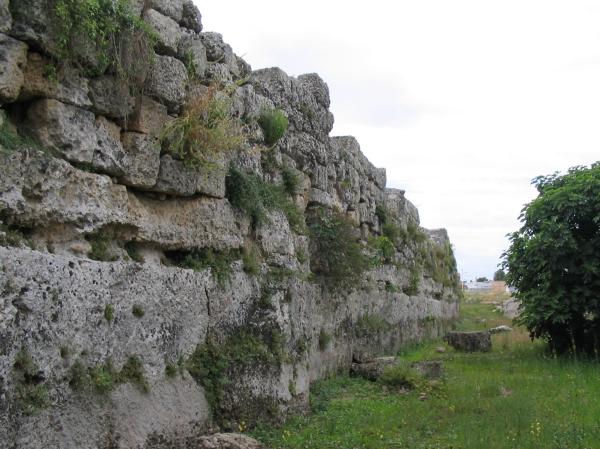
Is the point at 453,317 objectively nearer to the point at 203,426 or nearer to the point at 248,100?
the point at 248,100

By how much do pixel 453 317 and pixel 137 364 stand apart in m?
16.4

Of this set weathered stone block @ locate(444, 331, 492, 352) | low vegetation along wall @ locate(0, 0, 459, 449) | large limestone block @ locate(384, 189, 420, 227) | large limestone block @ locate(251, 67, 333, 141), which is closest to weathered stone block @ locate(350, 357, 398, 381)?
low vegetation along wall @ locate(0, 0, 459, 449)

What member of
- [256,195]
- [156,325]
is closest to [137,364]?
[156,325]

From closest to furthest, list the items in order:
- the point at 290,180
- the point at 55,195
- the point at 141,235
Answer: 1. the point at 55,195
2. the point at 141,235
3. the point at 290,180

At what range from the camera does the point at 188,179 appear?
5.61m

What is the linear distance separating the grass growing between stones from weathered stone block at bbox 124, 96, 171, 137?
2.72 metres

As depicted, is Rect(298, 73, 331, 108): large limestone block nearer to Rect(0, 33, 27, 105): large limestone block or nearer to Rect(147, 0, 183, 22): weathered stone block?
Rect(147, 0, 183, 22): weathered stone block

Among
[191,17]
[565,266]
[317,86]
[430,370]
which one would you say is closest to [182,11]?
[191,17]

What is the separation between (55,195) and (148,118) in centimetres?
125

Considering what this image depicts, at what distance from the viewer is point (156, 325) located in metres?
4.98

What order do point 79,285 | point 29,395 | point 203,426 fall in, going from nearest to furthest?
point 29,395 < point 79,285 < point 203,426

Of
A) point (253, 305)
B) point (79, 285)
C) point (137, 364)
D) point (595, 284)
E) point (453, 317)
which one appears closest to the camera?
point (79, 285)

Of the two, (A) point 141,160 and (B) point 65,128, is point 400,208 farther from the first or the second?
(B) point 65,128

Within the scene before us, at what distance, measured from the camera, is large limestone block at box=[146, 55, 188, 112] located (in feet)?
17.5
